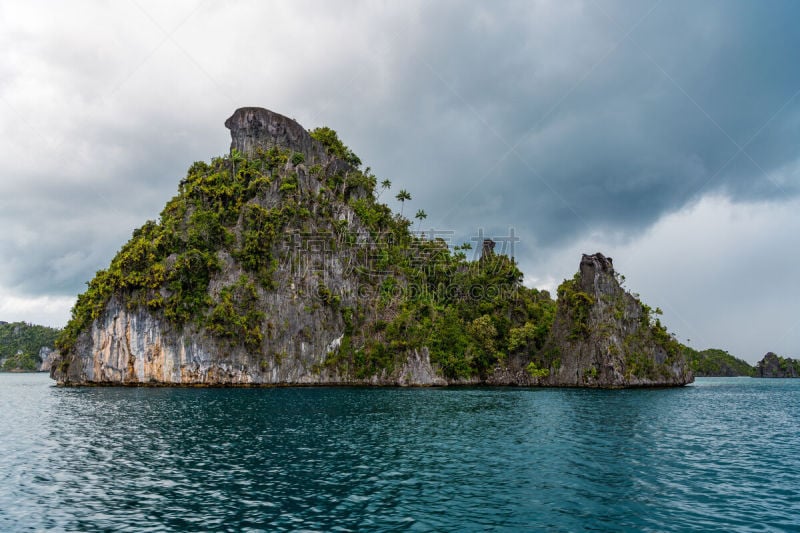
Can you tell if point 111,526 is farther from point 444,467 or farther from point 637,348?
point 637,348

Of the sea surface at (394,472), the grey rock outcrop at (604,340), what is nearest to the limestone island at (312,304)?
the grey rock outcrop at (604,340)

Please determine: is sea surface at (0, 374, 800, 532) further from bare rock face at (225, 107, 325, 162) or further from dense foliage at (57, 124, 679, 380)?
bare rock face at (225, 107, 325, 162)

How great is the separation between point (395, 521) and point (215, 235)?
80749 millimetres

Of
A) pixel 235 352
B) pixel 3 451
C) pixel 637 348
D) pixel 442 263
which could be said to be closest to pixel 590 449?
pixel 3 451

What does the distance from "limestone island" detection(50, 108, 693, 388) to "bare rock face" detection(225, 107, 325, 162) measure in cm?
32

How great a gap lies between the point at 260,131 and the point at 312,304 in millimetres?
43348

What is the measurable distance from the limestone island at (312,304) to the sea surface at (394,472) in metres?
39.1

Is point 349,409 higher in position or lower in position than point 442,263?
lower

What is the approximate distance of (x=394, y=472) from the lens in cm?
2331

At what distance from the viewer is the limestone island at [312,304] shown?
80.8 m

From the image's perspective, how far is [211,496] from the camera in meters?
19.3

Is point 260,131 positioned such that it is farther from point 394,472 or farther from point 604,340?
point 394,472

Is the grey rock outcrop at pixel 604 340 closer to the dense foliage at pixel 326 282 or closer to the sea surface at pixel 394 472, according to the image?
the dense foliage at pixel 326 282

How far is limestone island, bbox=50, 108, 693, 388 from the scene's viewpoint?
80.8m
